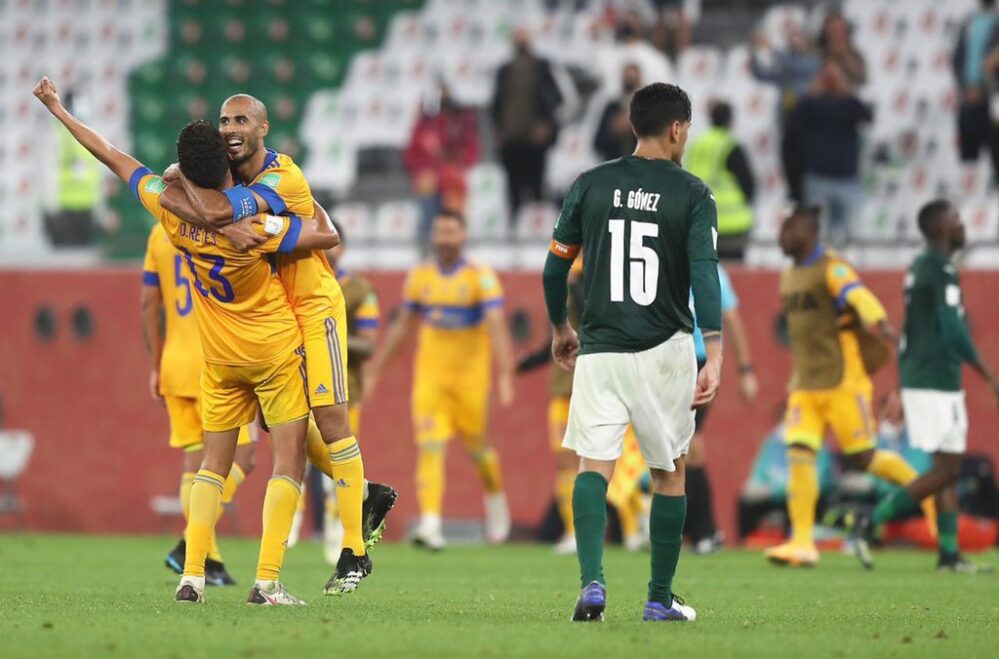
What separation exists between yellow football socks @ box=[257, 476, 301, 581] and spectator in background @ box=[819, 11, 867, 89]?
11.1 metres

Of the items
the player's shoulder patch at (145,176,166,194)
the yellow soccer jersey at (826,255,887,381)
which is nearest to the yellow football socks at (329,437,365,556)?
the player's shoulder patch at (145,176,166,194)

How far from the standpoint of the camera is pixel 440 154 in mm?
18469

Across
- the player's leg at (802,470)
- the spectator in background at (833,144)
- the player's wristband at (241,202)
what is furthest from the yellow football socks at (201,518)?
the spectator in background at (833,144)

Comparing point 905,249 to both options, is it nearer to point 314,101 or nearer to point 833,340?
point 833,340

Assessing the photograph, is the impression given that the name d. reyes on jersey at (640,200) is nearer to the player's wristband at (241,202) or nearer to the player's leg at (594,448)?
the player's leg at (594,448)

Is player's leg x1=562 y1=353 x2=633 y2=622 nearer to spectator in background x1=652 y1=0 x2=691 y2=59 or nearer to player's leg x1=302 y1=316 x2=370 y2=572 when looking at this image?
player's leg x1=302 y1=316 x2=370 y2=572

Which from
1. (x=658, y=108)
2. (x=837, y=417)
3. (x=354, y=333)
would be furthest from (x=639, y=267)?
(x=354, y=333)

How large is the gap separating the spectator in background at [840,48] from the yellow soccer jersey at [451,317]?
4.81 m

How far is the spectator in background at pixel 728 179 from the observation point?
16.8m

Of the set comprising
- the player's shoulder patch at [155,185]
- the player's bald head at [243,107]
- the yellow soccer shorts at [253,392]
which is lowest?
the yellow soccer shorts at [253,392]

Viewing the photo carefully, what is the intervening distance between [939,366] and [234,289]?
569 cm

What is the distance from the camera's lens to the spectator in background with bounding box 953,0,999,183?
1748 centimetres

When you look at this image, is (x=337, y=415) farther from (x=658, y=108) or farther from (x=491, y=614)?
(x=658, y=108)

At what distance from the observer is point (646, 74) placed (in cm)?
1784
